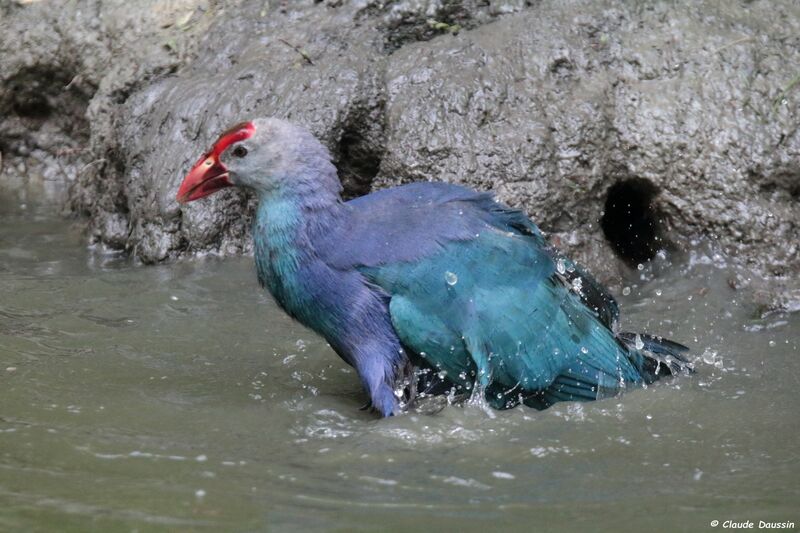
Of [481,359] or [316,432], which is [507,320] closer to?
[481,359]

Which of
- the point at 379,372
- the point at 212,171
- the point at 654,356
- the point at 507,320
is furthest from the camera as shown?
the point at 654,356

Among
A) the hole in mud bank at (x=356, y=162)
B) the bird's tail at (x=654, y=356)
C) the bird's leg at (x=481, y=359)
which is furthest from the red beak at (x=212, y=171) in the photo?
the bird's tail at (x=654, y=356)

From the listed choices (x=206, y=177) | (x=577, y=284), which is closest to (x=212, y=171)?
(x=206, y=177)

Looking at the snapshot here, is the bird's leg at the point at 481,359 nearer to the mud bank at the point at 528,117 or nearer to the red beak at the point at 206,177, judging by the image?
the red beak at the point at 206,177

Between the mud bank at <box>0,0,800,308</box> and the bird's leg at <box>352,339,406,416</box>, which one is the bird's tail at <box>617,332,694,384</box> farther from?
the bird's leg at <box>352,339,406,416</box>

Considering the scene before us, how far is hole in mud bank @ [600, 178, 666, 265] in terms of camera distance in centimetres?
572

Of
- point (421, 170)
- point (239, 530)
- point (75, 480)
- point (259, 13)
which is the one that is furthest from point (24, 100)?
point (239, 530)

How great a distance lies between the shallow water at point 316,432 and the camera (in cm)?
322

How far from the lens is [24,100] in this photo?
25.4 feet

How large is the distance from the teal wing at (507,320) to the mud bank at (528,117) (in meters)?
1.21

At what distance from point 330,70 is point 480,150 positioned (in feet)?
3.32

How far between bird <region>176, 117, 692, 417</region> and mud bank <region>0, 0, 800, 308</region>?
1274 millimetres

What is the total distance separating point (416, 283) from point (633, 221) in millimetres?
2256

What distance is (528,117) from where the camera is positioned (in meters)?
5.69
